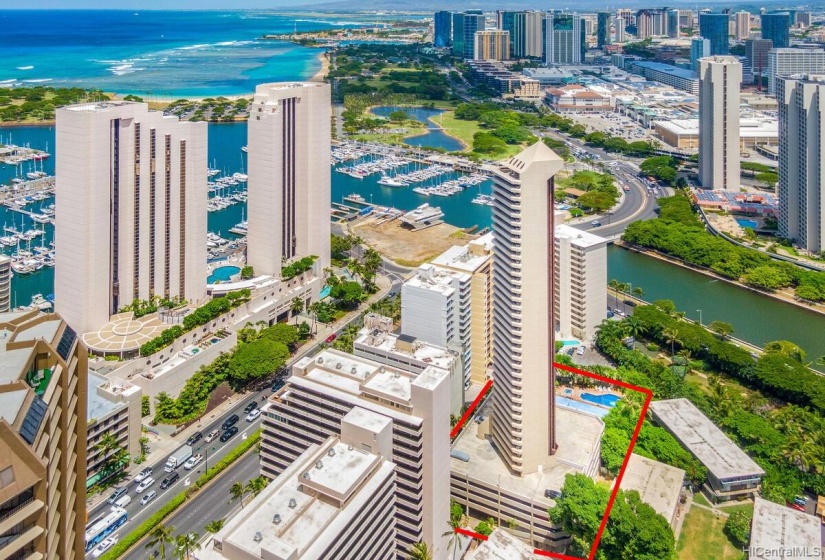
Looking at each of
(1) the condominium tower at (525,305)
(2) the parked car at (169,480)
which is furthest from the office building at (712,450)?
(2) the parked car at (169,480)

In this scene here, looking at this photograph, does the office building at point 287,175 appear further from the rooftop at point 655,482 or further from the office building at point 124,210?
the rooftop at point 655,482

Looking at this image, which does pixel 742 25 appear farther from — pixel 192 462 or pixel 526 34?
pixel 192 462

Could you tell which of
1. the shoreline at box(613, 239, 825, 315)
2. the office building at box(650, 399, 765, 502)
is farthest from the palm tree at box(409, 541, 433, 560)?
the shoreline at box(613, 239, 825, 315)

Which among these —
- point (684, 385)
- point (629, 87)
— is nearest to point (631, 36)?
point (629, 87)

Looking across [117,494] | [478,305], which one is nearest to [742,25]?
[478,305]

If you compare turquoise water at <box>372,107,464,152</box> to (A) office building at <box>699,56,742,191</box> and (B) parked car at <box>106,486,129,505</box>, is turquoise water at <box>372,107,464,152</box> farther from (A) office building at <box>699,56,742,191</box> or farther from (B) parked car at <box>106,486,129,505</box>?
(B) parked car at <box>106,486,129,505</box>

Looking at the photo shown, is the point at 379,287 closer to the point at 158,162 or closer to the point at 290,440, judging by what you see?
the point at 158,162
